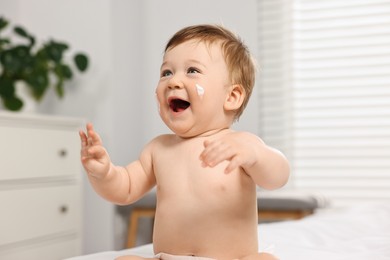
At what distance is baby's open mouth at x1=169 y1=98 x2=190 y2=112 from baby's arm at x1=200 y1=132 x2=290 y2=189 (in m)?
0.12

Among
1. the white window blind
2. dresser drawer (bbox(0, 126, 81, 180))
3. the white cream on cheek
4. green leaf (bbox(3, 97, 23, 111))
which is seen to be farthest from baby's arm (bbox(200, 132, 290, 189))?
the white window blind

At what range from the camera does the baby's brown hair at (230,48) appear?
3.30ft

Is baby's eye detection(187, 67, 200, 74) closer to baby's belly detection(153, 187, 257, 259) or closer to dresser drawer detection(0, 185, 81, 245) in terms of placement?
baby's belly detection(153, 187, 257, 259)

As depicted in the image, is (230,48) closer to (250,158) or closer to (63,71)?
(250,158)

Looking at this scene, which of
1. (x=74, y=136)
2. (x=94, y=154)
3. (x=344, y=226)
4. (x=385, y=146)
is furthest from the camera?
(x=385, y=146)

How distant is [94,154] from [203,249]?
0.76 feet

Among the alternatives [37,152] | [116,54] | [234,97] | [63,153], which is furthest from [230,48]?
[116,54]

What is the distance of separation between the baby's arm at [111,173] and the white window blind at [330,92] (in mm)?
2122

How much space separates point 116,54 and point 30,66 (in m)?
0.48

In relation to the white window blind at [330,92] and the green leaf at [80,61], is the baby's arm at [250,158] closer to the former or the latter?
the green leaf at [80,61]

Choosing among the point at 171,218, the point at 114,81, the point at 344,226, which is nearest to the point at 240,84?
the point at 171,218

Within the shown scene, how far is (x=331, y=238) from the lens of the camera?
1478mm

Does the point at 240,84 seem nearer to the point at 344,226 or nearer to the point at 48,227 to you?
the point at 344,226

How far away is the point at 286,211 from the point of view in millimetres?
2613
